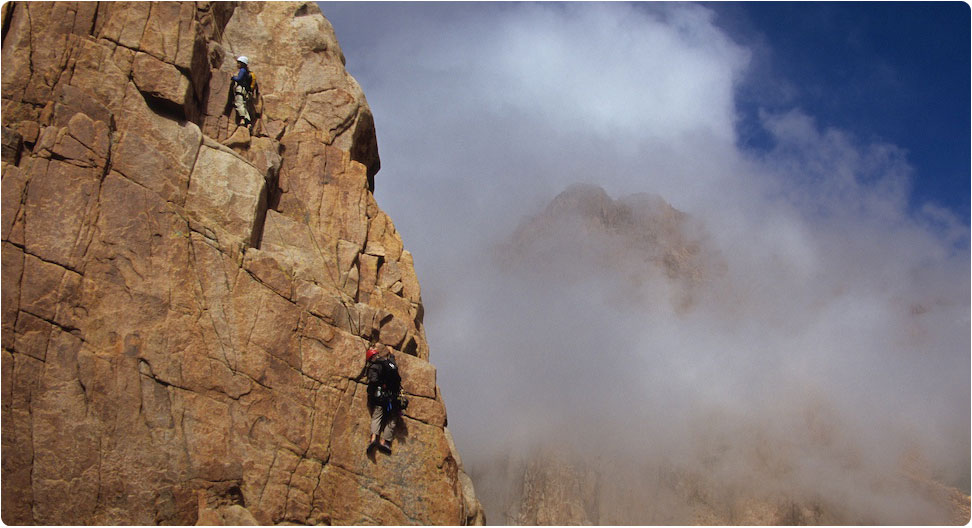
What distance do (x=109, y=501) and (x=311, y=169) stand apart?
14.0 m

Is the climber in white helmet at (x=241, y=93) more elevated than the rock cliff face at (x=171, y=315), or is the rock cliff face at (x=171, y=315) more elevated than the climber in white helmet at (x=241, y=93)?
the climber in white helmet at (x=241, y=93)

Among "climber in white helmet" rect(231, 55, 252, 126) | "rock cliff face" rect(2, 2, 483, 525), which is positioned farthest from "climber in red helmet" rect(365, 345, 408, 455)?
"climber in white helmet" rect(231, 55, 252, 126)

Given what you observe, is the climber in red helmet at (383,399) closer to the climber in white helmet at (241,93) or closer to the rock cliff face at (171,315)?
the rock cliff face at (171,315)

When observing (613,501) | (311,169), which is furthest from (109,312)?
(613,501)

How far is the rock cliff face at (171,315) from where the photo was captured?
774 inches

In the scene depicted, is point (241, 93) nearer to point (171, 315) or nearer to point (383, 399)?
point (171, 315)

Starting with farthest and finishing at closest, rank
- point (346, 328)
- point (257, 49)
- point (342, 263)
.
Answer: point (257, 49), point (342, 263), point (346, 328)

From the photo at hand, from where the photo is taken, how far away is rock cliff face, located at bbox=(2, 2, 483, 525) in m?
19.7

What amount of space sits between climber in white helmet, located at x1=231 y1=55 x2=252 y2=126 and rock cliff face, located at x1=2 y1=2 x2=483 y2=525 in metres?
0.48

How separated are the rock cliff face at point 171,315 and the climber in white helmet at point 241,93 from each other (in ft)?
1.57

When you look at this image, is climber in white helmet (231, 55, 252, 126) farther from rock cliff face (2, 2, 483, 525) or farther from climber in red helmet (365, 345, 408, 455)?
climber in red helmet (365, 345, 408, 455)

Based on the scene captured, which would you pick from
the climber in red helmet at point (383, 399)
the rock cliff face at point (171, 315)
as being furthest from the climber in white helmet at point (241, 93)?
the climber in red helmet at point (383, 399)

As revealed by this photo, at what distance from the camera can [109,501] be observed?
63.8 ft

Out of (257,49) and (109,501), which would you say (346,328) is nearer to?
(109,501)
